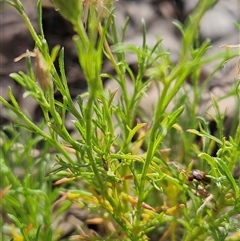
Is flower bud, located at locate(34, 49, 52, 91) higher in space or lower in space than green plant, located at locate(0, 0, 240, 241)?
higher

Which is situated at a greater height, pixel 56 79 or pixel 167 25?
pixel 56 79

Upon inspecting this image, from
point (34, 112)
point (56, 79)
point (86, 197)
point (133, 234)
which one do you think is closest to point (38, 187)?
point (86, 197)

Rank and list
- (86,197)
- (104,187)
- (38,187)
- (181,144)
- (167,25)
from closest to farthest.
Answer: (104,187), (86,197), (38,187), (181,144), (167,25)

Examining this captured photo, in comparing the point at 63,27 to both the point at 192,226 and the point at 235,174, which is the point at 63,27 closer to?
the point at 235,174

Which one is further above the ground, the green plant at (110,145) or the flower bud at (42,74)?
the flower bud at (42,74)

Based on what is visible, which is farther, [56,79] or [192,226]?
[192,226]

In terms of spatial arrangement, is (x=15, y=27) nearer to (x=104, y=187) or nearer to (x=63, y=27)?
(x=63, y=27)

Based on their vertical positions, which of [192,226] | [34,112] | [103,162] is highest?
[103,162]

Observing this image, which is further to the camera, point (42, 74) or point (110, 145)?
point (110, 145)

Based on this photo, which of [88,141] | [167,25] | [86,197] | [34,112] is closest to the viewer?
[88,141]

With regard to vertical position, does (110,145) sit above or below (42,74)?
below
